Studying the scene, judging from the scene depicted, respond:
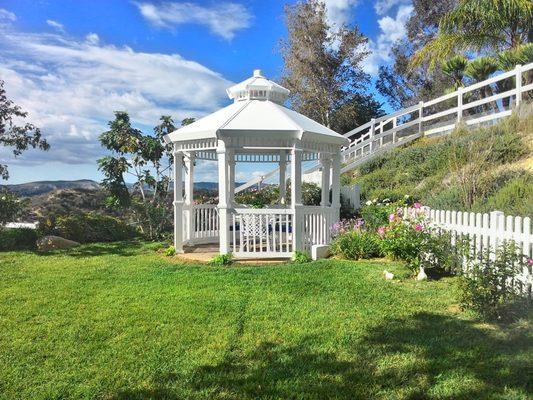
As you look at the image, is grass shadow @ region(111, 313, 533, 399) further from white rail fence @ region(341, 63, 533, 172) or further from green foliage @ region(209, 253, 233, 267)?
white rail fence @ region(341, 63, 533, 172)

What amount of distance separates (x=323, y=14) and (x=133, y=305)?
26100 mm

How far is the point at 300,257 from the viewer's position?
28.8ft

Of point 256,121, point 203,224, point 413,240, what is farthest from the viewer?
point 203,224

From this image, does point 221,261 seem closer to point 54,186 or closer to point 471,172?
point 471,172

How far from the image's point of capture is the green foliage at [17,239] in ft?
36.1

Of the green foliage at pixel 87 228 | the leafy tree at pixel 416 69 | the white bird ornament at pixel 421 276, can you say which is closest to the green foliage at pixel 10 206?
the green foliage at pixel 87 228

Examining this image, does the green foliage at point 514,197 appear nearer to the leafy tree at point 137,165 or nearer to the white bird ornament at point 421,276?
the white bird ornament at point 421,276

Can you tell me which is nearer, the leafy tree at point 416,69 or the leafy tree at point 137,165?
the leafy tree at point 137,165

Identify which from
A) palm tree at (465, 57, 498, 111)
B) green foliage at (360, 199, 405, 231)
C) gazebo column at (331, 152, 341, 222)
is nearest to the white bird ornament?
green foliage at (360, 199, 405, 231)

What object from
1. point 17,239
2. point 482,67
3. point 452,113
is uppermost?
point 482,67

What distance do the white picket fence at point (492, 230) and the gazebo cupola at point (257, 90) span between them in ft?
16.2

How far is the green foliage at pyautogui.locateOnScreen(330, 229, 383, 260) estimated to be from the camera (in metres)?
8.58

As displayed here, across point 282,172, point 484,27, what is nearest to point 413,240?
point 282,172

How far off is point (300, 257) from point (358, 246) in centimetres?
121
